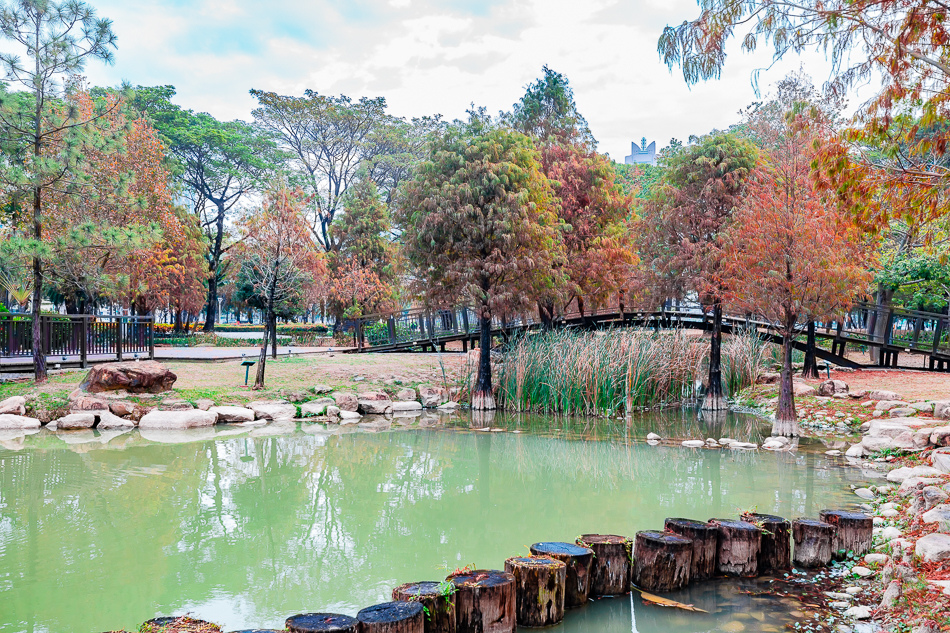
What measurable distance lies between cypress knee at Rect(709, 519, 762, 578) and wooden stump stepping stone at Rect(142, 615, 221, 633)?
3.05 m

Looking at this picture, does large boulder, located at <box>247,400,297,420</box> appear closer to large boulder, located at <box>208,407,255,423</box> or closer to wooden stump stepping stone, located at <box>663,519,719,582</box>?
large boulder, located at <box>208,407,255,423</box>

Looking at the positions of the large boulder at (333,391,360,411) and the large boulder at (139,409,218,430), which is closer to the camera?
the large boulder at (139,409,218,430)

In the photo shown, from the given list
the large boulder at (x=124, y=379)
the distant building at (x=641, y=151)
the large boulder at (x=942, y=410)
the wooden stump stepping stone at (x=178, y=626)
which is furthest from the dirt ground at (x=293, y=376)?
the distant building at (x=641, y=151)

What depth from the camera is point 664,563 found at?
4.00m

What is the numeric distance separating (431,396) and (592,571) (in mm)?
10029

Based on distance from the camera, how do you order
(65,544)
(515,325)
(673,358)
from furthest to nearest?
(515,325) < (673,358) < (65,544)

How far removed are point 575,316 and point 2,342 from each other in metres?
13.6

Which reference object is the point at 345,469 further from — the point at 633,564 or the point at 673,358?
the point at 673,358

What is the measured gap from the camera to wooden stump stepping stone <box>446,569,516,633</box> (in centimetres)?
335

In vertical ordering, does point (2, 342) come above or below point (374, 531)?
above

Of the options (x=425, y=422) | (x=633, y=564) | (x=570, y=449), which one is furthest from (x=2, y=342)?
(x=633, y=564)

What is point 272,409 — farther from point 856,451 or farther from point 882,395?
point 882,395

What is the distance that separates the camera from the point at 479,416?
1241cm

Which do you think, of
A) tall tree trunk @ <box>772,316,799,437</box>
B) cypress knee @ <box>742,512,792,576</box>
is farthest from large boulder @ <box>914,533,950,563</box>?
tall tree trunk @ <box>772,316,799,437</box>
